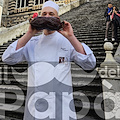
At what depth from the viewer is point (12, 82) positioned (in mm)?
3982

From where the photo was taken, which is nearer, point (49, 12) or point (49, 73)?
point (49, 73)

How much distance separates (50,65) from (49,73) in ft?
0.24

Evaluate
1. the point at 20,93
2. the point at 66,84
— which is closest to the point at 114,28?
the point at 20,93

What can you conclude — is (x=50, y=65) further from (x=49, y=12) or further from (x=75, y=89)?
(x=75, y=89)

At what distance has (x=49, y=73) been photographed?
1067mm

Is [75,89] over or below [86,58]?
below

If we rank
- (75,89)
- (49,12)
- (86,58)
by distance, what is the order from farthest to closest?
(75,89) → (49,12) → (86,58)

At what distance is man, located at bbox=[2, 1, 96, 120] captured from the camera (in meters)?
1.04

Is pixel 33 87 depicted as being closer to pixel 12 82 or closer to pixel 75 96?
pixel 75 96

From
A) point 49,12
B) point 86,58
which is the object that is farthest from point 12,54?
point 86,58

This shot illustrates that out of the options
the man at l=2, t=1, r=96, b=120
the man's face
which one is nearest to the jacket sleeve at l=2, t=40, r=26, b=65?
the man at l=2, t=1, r=96, b=120

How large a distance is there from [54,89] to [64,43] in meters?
0.43

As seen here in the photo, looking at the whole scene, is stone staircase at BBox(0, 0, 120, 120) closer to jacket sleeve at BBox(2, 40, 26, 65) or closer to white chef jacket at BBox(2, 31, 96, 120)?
white chef jacket at BBox(2, 31, 96, 120)

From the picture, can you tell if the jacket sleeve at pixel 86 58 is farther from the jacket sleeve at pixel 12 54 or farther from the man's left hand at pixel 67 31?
the jacket sleeve at pixel 12 54
